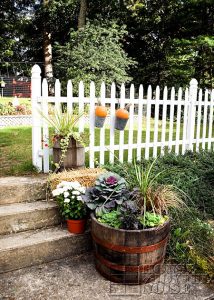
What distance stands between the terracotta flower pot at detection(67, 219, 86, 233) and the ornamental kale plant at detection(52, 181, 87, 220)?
0.04 meters

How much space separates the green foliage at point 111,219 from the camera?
2404 mm

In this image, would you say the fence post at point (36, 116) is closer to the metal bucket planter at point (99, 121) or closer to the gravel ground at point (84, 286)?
the metal bucket planter at point (99, 121)

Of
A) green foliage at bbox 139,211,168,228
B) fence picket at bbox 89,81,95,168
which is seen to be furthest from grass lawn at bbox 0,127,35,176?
green foliage at bbox 139,211,168,228

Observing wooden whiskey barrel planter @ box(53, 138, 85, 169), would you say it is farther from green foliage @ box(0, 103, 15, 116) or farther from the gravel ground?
green foliage @ box(0, 103, 15, 116)

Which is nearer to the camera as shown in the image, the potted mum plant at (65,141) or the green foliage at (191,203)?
the green foliage at (191,203)

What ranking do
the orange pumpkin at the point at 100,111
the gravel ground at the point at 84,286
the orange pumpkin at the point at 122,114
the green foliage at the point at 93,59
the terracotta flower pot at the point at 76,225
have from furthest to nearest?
the green foliage at the point at 93,59
the orange pumpkin at the point at 122,114
the orange pumpkin at the point at 100,111
the terracotta flower pot at the point at 76,225
the gravel ground at the point at 84,286

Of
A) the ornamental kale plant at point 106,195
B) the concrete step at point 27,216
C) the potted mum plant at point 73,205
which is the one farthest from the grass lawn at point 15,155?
the ornamental kale plant at point 106,195

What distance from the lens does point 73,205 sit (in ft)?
9.16

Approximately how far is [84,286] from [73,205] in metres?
0.75

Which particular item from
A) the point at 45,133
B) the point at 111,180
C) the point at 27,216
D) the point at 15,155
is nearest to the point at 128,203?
the point at 111,180

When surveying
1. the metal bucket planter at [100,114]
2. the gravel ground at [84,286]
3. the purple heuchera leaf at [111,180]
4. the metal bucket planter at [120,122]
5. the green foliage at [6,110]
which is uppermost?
the green foliage at [6,110]

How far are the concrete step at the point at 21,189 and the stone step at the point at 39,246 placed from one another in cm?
42

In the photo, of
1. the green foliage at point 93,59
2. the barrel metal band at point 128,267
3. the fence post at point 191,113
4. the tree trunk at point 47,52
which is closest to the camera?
the barrel metal band at point 128,267

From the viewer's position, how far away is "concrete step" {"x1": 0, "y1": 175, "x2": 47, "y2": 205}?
9.98ft
